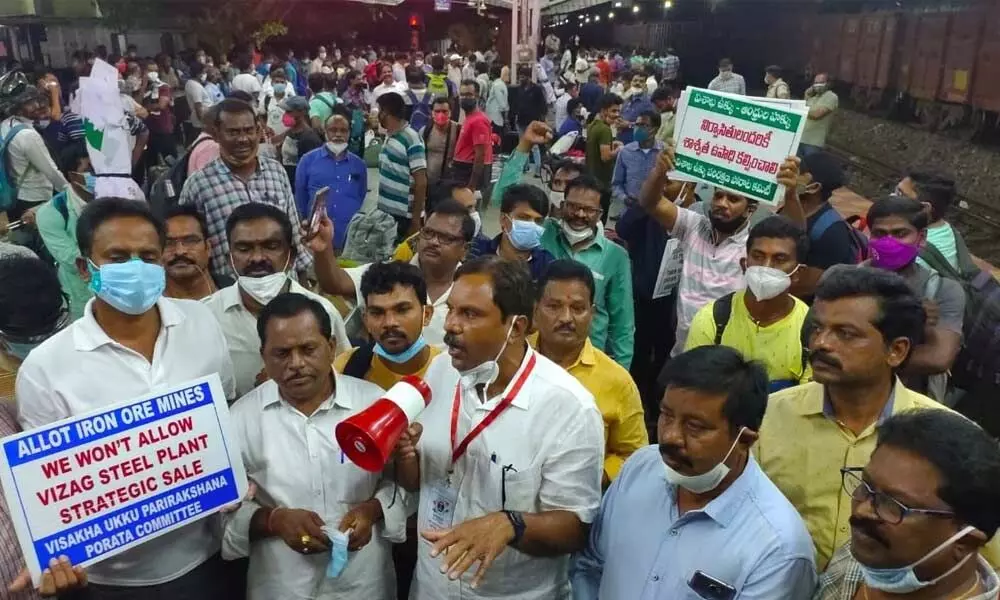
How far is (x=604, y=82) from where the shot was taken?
17.7m

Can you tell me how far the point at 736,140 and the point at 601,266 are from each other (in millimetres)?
917

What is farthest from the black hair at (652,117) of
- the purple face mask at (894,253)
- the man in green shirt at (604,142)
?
the purple face mask at (894,253)

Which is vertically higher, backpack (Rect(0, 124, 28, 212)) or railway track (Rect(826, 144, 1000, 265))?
backpack (Rect(0, 124, 28, 212))

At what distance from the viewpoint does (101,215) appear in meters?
2.63

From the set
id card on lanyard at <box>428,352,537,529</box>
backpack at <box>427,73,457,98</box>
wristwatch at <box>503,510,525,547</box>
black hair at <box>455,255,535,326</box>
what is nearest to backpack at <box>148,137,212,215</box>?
black hair at <box>455,255,535,326</box>

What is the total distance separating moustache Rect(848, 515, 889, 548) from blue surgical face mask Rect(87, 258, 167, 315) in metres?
2.16

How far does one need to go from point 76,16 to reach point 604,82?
10.8m

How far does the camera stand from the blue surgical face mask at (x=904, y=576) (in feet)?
5.44

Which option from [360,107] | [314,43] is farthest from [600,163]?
[314,43]

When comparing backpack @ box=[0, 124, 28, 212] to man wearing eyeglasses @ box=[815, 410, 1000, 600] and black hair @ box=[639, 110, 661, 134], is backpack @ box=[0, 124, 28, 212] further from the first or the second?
man wearing eyeglasses @ box=[815, 410, 1000, 600]

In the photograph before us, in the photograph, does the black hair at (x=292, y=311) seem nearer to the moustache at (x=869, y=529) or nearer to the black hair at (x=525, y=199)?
the moustache at (x=869, y=529)

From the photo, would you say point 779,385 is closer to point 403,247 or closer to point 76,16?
point 403,247

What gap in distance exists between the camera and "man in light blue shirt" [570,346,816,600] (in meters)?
1.95

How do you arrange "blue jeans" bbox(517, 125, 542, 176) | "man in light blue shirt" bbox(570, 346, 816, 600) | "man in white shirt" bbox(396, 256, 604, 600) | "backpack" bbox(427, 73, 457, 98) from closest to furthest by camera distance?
1. "man in light blue shirt" bbox(570, 346, 816, 600)
2. "man in white shirt" bbox(396, 256, 604, 600)
3. "blue jeans" bbox(517, 125, 542, 176)
4. "backpack" bbox(427, 73, 457, 98)
